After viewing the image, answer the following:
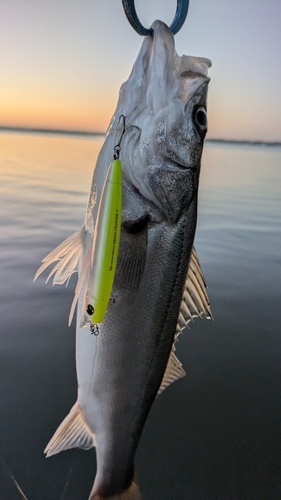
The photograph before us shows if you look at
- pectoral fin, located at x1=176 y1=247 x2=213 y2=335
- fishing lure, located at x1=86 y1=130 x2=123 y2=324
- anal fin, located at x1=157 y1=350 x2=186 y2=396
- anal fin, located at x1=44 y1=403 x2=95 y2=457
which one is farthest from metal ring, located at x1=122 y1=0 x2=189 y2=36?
anal fin, located at x1=44 y1=403 x2=95 y2=457

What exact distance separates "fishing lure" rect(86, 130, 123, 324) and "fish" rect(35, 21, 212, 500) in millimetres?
168

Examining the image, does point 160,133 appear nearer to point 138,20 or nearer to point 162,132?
point 162,132

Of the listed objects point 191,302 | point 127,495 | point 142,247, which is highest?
point 142,247

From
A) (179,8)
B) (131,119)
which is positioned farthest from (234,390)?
(179,8)

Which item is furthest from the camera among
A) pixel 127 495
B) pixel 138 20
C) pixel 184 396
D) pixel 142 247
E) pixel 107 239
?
pixel 184 396

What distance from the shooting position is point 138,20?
1.58m

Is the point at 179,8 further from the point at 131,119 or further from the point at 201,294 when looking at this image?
the point at 201,294

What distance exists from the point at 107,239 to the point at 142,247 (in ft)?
0.95

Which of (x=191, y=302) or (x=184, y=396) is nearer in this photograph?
(x=191, y=302)

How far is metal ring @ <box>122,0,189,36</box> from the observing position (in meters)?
1.50

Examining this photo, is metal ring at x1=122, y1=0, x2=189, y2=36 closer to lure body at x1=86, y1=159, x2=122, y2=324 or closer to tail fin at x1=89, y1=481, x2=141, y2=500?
lure body at x1=86, y1=159, x2=122, y2=324

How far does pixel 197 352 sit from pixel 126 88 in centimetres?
267

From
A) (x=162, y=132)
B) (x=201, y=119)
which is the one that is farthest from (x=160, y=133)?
(x=201, y=119)

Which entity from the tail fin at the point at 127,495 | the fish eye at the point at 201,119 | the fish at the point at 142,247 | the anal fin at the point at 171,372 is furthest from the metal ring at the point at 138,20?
the tail fin at the point at 127,495
